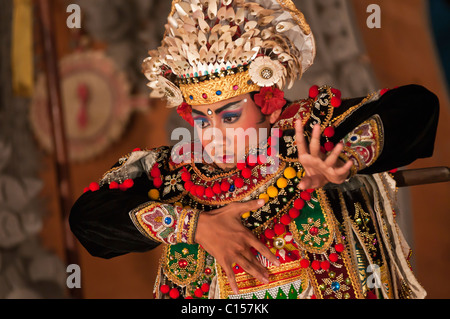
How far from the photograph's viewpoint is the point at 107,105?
302 cm

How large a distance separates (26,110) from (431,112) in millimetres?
2658

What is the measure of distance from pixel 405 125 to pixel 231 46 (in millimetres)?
588

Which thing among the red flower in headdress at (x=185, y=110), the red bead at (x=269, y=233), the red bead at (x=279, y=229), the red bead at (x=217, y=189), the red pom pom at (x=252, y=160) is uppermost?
the red flower in headdress at (x=185, y=110)

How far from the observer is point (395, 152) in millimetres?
1451

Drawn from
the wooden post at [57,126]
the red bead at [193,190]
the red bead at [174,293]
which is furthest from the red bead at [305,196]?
the wooden post at [57,126]

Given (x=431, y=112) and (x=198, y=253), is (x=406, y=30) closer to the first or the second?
(x=431, y=112)

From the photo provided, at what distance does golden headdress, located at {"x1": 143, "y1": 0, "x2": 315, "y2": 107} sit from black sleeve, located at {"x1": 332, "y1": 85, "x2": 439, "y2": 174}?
0.34 m

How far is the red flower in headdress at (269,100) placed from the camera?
1.62 m

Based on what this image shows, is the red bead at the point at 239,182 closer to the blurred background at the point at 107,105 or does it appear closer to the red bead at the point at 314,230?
the red bead at the point at 314,230


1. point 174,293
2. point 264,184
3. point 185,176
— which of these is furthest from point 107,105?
point 264,184

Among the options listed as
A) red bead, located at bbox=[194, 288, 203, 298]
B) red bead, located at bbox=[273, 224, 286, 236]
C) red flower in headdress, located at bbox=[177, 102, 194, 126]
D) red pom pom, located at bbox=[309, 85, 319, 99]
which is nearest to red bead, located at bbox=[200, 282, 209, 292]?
red bead, located at bbox=[194, 288, 203, 298]

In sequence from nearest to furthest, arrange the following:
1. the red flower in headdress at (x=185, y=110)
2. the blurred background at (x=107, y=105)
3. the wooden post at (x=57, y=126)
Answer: the red flower in headdress at (x=185, y=110) < the blurred background at (x=107, y=105) < the wooden post at (x=57, y=126)

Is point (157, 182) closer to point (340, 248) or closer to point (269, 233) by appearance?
point (269, 233)

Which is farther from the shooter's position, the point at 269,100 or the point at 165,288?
the point at 165,288
